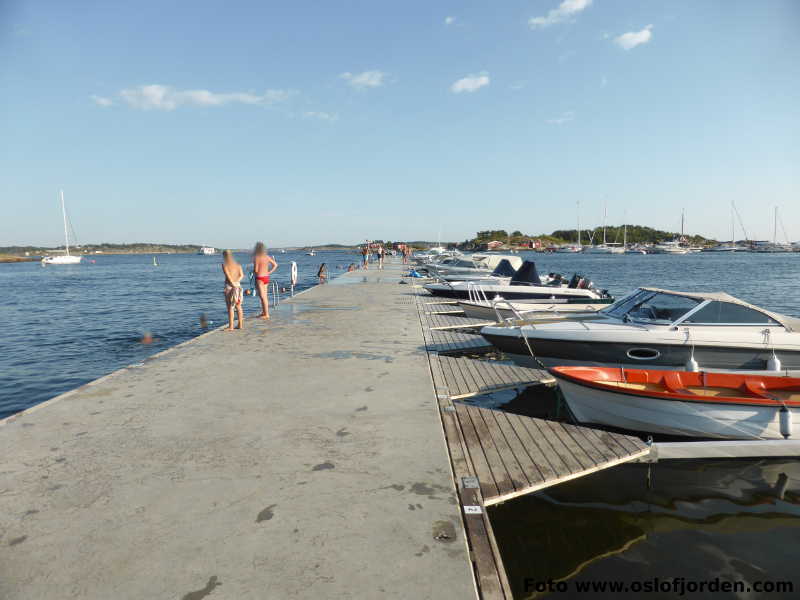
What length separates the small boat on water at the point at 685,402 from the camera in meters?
5.43

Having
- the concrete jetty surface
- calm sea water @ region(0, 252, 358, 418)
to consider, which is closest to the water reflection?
the concrete jetty surface

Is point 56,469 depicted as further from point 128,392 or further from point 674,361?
point 674,361

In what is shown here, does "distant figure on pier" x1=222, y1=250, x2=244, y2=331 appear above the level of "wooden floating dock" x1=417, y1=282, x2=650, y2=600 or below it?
above

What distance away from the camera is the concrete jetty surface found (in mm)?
2615

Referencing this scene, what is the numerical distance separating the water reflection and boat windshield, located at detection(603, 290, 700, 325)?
268cm

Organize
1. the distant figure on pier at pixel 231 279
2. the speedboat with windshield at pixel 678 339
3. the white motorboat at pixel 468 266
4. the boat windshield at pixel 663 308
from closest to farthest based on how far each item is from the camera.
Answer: the speedboat with windshield at pixel 678 339
the boat windshield at pixel 663 308
the distant figure on pier at pixel 231 279
the white motorboat at pixel 468 266

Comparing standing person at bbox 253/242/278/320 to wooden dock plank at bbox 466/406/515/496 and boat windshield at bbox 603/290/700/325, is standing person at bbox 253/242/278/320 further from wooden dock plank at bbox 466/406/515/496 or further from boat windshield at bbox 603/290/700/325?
boat windshield at bbox 603/290/700/325

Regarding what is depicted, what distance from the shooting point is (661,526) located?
15.0ft

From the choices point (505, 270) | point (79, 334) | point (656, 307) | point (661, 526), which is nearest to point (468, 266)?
point (505, 270)

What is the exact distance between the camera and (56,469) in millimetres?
3883

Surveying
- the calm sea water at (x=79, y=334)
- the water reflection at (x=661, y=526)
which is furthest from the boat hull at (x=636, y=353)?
the calm sea water at (x=79, y=334)

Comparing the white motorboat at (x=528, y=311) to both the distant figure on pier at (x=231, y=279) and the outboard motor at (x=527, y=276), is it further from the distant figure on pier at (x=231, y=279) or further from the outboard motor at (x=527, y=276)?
the distant figure on pier at (x=231, y=279)

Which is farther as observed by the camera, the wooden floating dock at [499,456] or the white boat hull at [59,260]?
the white boat hull at [59,260]

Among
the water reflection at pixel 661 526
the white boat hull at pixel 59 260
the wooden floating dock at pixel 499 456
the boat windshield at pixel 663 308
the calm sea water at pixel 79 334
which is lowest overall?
the water reflection at pixel 661 526
